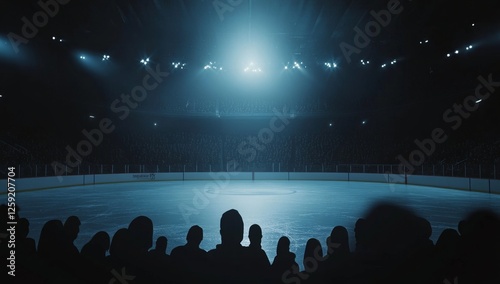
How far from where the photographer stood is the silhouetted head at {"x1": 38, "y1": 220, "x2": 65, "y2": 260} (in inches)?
88.4

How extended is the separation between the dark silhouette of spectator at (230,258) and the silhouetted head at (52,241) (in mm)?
1018

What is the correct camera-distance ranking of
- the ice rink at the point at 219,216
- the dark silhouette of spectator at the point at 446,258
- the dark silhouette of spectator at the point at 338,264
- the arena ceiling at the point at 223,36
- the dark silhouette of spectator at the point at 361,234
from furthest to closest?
the arena ceiling at the point at 223,36 < the ice rink at the point at 219,216 < the dark silhouette of spectator at the point at 361,234 < the dark silhouette of spectator at the point at 446,258 < the dark silhouette of spectator at the point at 338,264

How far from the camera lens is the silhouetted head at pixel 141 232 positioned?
7.34ft

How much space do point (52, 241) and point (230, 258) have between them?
48.3 inches

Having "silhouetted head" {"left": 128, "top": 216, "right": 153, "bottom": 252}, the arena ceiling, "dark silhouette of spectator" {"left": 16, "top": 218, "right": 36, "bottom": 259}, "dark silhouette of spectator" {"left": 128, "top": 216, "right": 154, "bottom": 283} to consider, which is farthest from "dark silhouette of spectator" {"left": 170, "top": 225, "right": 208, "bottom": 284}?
the arena ceiling

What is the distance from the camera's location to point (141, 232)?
232cm

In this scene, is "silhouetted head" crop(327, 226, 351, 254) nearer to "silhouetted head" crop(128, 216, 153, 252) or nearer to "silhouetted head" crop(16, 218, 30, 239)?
"silhouetted head" crop(128, 216, 153, 252)

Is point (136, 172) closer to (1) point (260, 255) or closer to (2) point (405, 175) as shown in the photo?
(2) point (405, 175)

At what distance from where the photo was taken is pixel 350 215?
9.48 metres

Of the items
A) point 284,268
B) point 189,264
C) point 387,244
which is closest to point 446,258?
point 387,244

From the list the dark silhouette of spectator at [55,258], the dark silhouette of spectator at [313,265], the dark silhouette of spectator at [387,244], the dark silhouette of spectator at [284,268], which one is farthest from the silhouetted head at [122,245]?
the dark silhouette of spectator at [387,244]

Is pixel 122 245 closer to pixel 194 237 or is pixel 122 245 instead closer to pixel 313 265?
pixel 194 237

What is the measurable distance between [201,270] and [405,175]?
909 inches

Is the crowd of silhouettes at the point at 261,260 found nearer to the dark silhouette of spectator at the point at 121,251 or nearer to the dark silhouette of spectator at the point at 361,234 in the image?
the dark silhouette of spectator at the point at 121,251
